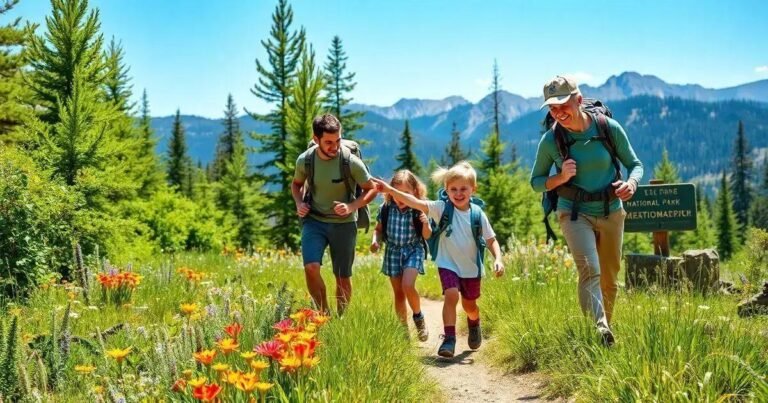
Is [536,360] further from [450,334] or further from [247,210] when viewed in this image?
[247,210]

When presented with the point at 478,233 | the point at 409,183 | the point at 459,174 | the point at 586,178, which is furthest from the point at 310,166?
the point at 586,178

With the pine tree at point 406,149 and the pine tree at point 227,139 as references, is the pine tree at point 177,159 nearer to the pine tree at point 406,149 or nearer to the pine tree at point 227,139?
the pine tree at point 227,139

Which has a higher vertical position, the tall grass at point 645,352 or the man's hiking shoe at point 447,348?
the tall grass at point 645,352

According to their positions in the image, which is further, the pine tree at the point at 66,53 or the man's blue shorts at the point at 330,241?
the pine tree at the point at 66,53

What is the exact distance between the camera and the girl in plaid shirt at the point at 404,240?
6.57 meters

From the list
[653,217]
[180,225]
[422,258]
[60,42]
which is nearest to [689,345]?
[422,258]

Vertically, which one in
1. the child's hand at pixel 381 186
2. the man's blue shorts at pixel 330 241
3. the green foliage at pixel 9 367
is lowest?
the green foliage at pixel 9 367

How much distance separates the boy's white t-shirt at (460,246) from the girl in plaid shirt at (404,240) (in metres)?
0.40

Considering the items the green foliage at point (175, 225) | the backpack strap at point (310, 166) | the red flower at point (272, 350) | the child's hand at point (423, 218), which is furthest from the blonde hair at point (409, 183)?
the green foliage at point (175, 225)

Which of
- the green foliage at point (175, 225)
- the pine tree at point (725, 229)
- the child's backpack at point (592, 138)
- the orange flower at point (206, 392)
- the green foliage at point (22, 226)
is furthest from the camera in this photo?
the pine tree at point (725, 229)

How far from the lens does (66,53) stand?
579 inches

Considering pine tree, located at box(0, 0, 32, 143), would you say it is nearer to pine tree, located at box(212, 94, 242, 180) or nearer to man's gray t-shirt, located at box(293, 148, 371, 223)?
man's gray t-shirt, located at box(293, 148, 371, 223)

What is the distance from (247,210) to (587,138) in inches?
1508

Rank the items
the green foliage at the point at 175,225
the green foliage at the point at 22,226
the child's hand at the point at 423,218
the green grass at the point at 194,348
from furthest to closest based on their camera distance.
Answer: the green foliage at the point at 175,225 → the green foliage at the point at 22,226 → the child's hand at the point at 423,218 → the green grass at the point at 194,348
